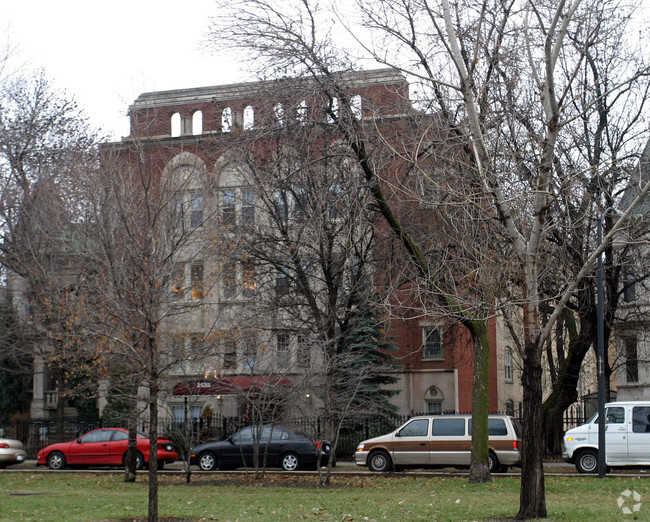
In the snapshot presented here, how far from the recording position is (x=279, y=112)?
19.6 metres

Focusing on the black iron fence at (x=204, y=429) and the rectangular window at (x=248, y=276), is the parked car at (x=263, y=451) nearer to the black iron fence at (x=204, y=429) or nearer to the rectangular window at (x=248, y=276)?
the black iron fence at (x=204, y=429)

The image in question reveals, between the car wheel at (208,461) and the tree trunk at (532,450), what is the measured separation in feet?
45.9

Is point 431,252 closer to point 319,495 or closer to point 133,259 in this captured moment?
point 319,495

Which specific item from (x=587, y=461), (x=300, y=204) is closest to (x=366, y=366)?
(x=300, y=204)

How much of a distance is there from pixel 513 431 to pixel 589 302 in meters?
4.67

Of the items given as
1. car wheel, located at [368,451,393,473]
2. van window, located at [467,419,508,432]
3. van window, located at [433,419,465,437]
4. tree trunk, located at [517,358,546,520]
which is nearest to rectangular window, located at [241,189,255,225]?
car wheel, located at [368,451,393,473]

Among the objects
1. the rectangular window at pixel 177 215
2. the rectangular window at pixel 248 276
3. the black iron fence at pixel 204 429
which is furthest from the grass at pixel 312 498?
the black iron fence at pixel 204 429

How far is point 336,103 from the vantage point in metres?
19.5

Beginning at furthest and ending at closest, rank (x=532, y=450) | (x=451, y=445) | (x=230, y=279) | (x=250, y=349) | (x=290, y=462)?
(x=290, y=462) < (x=230, y=279) < (x=451, y=445) < (x=250, y=349) < (x=532, y=450)

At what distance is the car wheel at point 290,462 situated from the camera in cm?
2428

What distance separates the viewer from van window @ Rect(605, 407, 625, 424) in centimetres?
2156

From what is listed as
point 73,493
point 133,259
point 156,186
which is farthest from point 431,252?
point 73,493

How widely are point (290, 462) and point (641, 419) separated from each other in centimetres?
986

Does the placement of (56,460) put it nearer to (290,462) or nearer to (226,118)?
(290,462)
